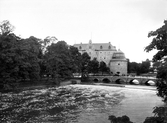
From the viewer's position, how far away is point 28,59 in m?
41.8

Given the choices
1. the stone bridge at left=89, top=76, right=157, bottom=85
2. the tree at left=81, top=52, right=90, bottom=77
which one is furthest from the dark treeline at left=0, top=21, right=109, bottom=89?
the stone bridge at left=89, top=76, right=157, bottom=85

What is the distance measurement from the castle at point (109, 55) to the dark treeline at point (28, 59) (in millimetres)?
27628

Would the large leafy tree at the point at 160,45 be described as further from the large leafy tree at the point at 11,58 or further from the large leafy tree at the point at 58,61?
the large leafy tree at the point at 58,61

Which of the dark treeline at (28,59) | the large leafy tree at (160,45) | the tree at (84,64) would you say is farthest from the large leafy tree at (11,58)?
the tree at (84,64)

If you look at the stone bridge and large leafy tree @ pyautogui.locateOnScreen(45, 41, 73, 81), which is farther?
the stone bridge

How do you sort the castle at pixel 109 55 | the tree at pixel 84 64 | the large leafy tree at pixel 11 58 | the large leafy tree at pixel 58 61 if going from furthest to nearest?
the castle at pixel 109 55 → the tree at pixel 84 64 → the large leafy tree at pixel 58 61 → the large leafy tree at pixel 11 58

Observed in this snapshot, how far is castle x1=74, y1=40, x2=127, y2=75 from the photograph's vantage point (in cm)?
8512

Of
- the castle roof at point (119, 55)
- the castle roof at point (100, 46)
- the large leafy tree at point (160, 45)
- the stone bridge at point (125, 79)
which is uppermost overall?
the castle roof at point (100, 46)

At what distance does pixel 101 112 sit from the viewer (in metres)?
19.7

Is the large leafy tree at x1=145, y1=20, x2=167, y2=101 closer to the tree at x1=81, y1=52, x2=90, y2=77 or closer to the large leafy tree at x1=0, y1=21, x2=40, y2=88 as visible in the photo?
the large leafy tree at x1=0, y1=21, x2=40, y2=88

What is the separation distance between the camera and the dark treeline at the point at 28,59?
113 ft

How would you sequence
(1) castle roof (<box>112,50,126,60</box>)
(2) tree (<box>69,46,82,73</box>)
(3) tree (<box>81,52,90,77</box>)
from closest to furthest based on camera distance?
(2) tree (<box>69,46,82,73</box>) < (3) tree (<box>81,52,90,77</box>) < (1) castle roof (<box>112,50,126,60</box>)

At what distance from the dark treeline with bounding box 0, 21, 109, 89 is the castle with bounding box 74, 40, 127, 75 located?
27.6 metres

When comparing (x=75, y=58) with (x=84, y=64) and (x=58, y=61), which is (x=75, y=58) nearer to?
(x=84, y=64)
